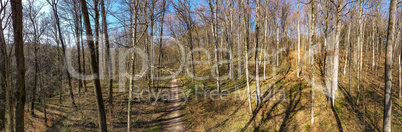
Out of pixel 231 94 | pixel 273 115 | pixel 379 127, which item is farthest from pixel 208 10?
pixel 379 127

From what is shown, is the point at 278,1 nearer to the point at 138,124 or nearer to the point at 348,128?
the point at 348,128

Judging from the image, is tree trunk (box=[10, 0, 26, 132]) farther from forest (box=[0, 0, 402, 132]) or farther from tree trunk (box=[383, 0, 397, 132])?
tree trunk (box=[383, 0, 397, 132])

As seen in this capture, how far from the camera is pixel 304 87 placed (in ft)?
35.8

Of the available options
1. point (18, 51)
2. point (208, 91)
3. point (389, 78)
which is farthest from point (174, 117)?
point (389, 78)

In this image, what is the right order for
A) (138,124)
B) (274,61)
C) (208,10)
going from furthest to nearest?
(274,61) → (208,10) → (138,124)

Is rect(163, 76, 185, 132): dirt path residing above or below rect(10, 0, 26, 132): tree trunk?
below

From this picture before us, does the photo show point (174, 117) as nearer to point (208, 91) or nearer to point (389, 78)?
point (208, 91)

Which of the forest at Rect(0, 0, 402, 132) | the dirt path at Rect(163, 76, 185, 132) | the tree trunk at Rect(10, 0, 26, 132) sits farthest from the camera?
the dirt path at Rect(163, 76, 185, 132)

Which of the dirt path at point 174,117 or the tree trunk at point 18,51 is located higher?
the tree trunk at point 18,51

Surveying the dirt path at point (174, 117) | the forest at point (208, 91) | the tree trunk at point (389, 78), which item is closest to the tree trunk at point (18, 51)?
the forest at point (208, 91)

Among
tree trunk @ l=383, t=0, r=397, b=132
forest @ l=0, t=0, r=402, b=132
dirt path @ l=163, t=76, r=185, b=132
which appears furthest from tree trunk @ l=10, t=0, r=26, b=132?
tree trunk @ l=383, t=0, r=397, b=132

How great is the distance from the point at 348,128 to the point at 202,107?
8.07 metres

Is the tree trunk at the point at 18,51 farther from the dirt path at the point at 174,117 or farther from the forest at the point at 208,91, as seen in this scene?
the dirt path at the point at 174,117

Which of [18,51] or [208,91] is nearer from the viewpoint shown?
[18,51]
